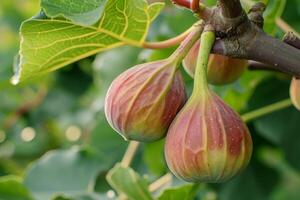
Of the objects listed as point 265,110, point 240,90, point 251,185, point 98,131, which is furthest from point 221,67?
point 251,185

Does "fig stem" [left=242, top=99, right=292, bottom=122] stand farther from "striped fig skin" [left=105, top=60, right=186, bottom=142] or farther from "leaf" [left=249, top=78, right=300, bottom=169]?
"striped fig skin" [left=105, top=60, right=186, bottom=142]

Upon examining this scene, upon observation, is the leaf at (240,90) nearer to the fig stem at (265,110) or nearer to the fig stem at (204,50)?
the fig stem at (265,110)

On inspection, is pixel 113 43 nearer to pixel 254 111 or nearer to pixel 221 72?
pixel 221 72

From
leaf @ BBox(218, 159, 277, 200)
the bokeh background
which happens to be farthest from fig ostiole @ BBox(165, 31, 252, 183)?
leaf @ BBox(218, 159, 277, 200)

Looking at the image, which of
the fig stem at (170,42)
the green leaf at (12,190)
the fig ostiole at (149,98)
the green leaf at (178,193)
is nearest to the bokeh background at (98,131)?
the green leaf at (12,190)

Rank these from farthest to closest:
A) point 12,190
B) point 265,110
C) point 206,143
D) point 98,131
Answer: point 98,131, point 265,110, point 12,190, point 206,143

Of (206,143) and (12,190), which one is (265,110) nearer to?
(12,190)
